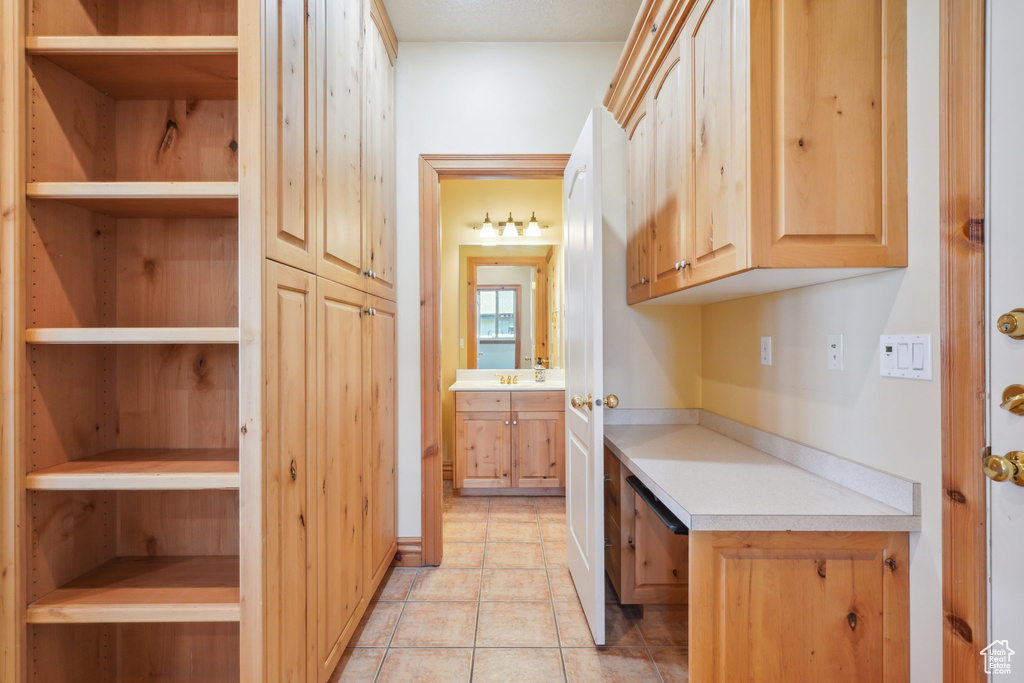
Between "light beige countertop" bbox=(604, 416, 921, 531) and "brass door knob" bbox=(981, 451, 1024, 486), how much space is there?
205 millimetres

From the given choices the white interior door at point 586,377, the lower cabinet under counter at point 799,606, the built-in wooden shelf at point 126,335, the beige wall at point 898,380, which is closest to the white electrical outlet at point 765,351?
the beige wall at point 898,380

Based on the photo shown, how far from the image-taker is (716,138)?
4.41 feet

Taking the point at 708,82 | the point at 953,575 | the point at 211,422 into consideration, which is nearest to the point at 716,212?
the point at 708,82

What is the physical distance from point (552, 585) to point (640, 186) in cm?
187

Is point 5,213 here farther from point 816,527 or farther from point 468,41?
point 468,41

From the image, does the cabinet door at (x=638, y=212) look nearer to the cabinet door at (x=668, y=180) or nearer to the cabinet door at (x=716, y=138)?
the cabinet door at (x=668, y=180)

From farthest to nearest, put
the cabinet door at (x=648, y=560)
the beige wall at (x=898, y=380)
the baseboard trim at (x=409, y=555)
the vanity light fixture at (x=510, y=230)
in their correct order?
the vanity light fixture at (x=510, y=230) < the baseboard trim at (x=409, y=555) < the cabinet door at (x=648, y=560) < the beige wall at (x=898, y=380)

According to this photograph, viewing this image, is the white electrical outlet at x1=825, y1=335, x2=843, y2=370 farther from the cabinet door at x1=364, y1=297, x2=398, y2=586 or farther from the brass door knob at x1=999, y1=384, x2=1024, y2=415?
the cabinet door at x1=364, y1=297, x2=398, y2=586

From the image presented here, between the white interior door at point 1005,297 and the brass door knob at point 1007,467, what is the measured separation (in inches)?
1.1

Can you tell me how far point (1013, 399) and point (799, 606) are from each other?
0.62 metres

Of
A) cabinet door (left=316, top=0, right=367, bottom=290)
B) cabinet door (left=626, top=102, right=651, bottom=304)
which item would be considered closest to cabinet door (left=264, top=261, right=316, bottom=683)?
cabinet door (left=316, top=0, right=367, bottom=290)

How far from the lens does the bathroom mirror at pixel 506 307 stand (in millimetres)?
4051

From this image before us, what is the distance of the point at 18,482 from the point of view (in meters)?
1.07

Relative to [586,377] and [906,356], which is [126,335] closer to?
[586,377]
